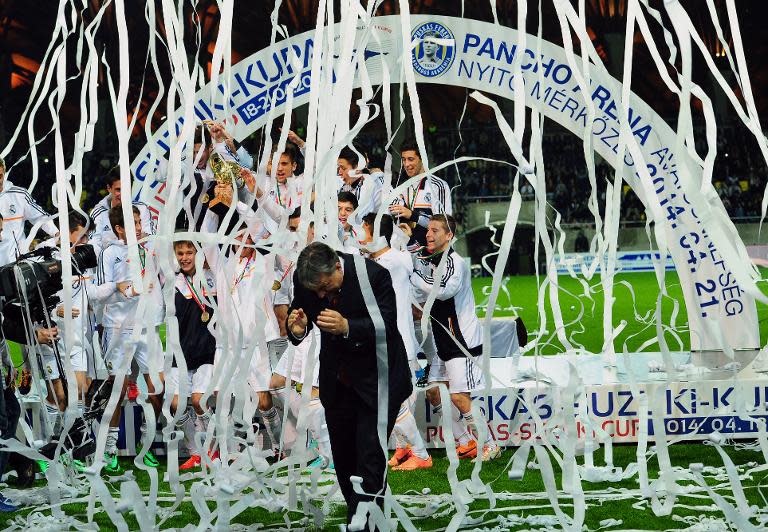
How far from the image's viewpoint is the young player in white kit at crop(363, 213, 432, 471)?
707 centimetres

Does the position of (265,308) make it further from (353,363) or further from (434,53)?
(434,53)

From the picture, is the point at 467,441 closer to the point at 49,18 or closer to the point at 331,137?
the point at 331,137

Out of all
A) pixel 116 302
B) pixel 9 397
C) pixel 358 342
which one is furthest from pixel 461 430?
pixel 358 342

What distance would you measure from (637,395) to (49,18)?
25843 millimetres

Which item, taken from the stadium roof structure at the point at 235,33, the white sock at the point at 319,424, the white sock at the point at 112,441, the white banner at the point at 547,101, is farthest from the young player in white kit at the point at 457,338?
the stadium roof structure at the point at 235,33

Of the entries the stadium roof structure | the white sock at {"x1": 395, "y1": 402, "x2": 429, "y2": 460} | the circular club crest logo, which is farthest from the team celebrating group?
the stadium roof structure

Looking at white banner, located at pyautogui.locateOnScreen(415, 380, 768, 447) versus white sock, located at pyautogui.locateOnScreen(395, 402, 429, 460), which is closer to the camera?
white sock, located at pyautogui.locateOnScreen(395, 402, 429, 460)

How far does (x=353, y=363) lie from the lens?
486 cm

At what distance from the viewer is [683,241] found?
7828 mm

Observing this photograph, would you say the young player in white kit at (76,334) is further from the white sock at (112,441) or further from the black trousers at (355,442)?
the black trousers at (355,442)

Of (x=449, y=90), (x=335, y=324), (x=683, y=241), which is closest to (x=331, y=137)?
(x=335, y=324)

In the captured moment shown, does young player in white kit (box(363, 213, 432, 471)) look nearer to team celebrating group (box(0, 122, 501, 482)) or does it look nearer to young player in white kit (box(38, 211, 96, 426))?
team celebrating group (box(0, 122, 501, 482))

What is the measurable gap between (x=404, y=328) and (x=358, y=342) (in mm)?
2528

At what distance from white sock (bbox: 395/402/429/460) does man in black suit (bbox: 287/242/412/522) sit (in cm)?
209
